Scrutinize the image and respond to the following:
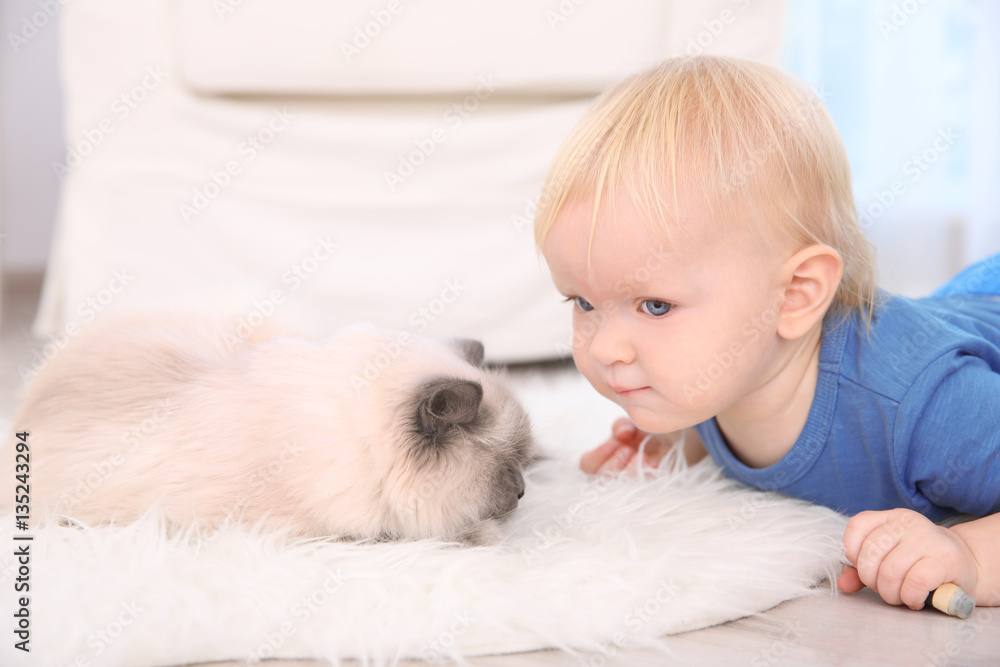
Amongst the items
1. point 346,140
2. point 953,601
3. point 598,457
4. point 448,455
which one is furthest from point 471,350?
point 346,140

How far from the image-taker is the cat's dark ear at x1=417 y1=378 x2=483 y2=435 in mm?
894

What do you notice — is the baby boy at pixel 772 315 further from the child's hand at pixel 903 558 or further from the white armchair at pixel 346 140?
the white armchair at pixel 346 140

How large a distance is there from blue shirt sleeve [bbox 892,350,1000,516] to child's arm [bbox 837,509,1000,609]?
8 cm

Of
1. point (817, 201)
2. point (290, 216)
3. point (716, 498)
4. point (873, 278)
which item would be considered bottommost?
point (716, 498)

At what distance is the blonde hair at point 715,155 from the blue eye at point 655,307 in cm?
9

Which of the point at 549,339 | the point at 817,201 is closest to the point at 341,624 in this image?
the point at 817,201

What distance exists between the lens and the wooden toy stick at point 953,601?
85 centimetres

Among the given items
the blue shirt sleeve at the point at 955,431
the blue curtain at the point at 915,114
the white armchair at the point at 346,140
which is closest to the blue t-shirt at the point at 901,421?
the blue shirt sleeve at the point at 955,431

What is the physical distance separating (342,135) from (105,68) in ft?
1.95

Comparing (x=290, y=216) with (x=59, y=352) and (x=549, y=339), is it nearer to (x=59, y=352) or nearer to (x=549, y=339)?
(x=549, y=339)

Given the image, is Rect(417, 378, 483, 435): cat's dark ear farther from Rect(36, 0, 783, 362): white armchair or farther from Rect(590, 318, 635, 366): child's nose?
Rect(36, 0, 783, 362): white armchair

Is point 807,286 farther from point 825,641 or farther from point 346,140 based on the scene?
point 346,140

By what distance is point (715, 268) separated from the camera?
922 millimetres

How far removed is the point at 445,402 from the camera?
90 cm
